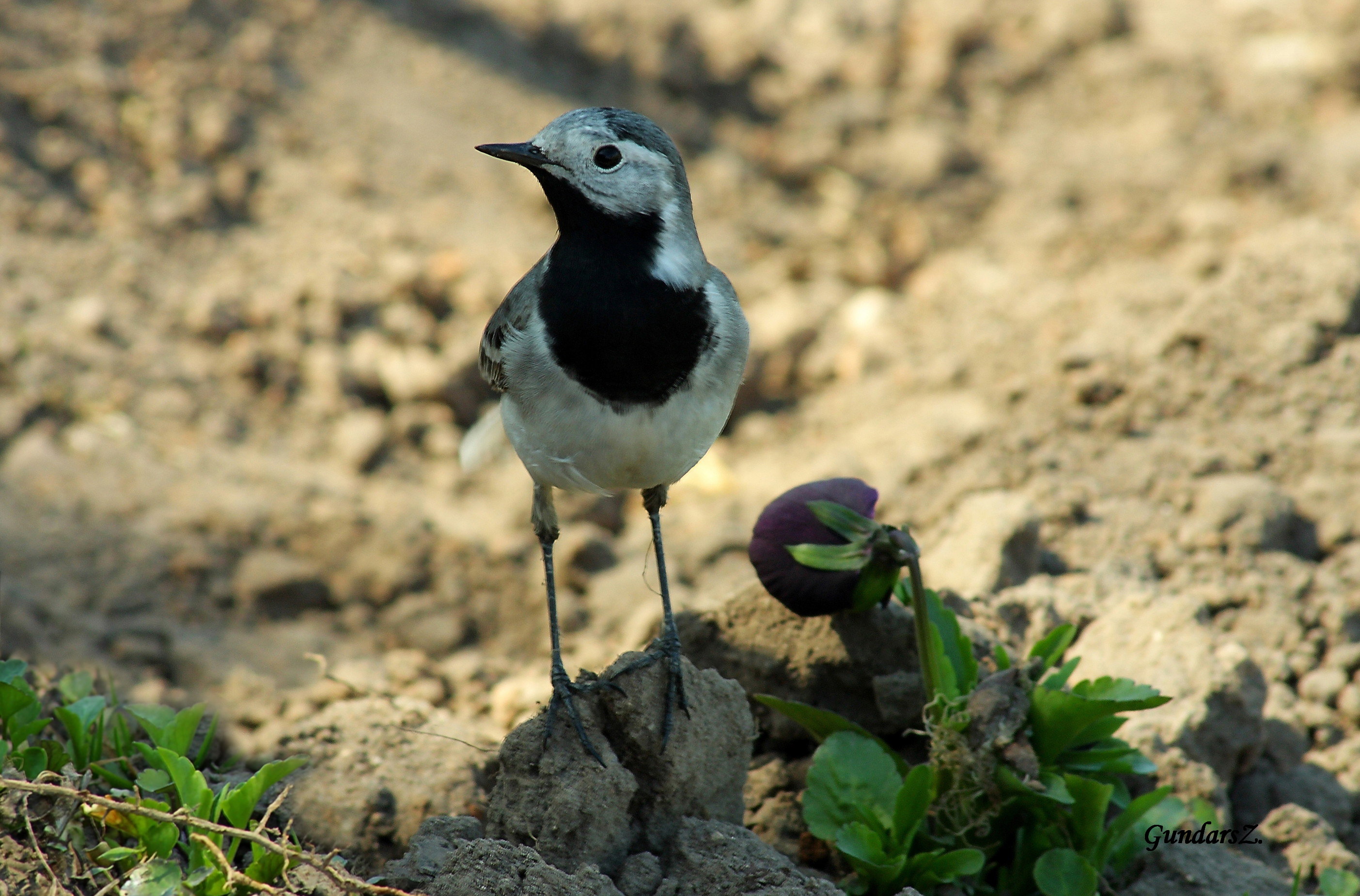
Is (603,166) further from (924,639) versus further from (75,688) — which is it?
(75,688)

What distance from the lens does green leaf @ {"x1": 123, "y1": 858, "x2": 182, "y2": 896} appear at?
2.68 m

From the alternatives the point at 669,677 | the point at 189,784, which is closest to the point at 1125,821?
the point at 669,677

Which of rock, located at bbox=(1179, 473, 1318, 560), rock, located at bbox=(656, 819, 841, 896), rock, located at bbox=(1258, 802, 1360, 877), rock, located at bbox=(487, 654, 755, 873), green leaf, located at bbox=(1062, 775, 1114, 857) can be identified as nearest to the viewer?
rock, located at bbox=(656, 819, 841, 896)

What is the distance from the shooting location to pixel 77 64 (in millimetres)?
7570

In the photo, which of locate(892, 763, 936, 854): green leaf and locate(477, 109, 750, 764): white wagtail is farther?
locate(477, 109, 750, 764): white wagtail

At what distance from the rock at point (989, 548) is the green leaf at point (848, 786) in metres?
1.24

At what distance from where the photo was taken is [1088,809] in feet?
10.4

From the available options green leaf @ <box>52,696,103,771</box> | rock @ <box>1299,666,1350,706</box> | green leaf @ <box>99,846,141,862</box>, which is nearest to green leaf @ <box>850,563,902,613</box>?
rock @ <box>1299,666,1350,706</box>

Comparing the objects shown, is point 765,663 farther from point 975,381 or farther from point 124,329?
point 124,329

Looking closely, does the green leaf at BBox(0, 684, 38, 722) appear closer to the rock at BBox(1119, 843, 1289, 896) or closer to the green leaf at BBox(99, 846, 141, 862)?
the green leaf at BBox(99, 846, 141, 862)

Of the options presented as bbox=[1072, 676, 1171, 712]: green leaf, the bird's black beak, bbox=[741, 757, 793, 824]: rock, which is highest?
the bird's black beak

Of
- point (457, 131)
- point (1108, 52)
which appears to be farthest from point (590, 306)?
point (1108, 52)

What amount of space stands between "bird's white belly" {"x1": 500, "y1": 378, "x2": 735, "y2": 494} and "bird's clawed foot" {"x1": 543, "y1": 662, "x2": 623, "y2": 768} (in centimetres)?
58

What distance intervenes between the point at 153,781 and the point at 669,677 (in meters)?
1.34
